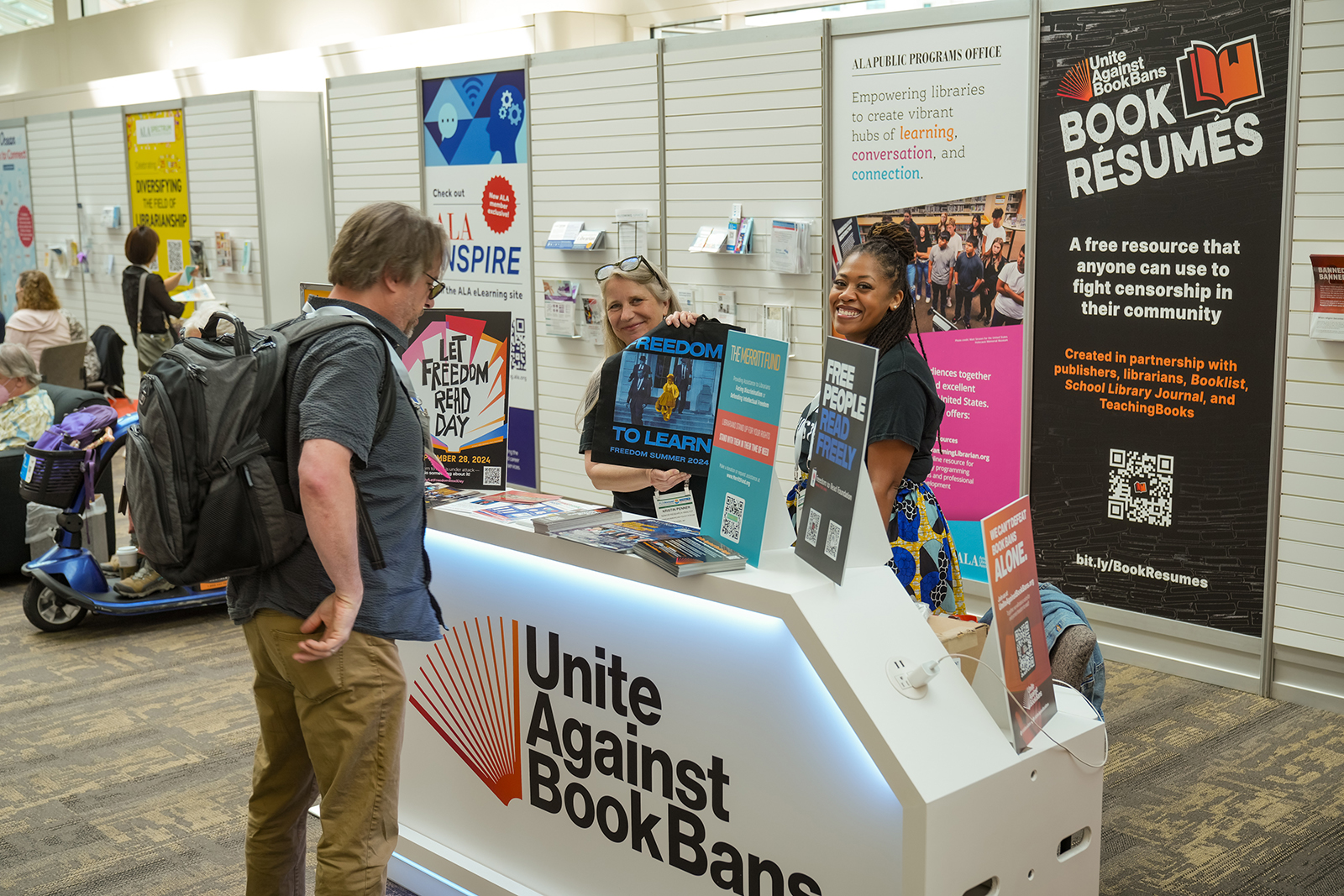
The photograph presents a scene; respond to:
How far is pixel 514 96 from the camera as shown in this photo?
21.9ft

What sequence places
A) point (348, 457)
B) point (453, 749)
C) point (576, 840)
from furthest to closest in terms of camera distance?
point (453, 749) < point (576, 840) < point (348, 457)

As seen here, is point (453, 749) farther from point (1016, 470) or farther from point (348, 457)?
point (1016, 470)

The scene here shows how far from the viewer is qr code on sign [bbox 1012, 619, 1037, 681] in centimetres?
214

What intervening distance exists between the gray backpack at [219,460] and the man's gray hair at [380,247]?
117mm

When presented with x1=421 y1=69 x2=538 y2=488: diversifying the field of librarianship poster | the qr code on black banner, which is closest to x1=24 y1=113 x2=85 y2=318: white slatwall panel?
x1=421 y1=69 x2=538 y2=488: diversifying the field of librarianship poster

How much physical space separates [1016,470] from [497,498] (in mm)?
2626

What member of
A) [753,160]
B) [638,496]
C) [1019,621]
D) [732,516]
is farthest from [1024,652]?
[753,160]

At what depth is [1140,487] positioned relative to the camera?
14.8 ft

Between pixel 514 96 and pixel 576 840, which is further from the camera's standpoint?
pixel 514 96

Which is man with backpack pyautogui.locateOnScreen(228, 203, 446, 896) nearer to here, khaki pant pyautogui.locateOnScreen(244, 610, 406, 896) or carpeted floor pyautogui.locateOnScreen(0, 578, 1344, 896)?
khaki pant pyautogui.locateOnScreen(244, 610, 406, 896)

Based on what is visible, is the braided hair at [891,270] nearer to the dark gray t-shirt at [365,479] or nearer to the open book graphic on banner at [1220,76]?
the dark gray t-shirt at [365,479]

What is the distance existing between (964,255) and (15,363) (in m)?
4.56

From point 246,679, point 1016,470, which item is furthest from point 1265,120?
point 246,679

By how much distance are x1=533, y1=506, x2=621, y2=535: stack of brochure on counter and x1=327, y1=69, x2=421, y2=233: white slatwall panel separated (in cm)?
511
